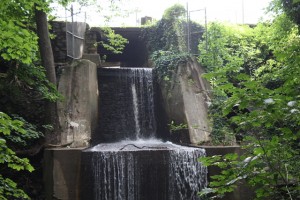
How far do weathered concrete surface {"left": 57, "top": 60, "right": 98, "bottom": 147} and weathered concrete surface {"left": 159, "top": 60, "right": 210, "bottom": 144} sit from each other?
211 cm

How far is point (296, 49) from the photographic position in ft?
9.12

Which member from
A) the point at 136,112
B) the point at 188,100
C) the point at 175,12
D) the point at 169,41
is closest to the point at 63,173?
the point at 188,100

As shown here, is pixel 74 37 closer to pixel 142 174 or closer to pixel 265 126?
pixel 142 174

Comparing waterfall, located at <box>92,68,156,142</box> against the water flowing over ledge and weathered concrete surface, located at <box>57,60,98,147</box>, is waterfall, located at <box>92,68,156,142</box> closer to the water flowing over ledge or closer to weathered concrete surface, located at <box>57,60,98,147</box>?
weathered concrete surface, located at <box>57,60,98,147</box>

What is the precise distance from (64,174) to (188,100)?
400 cm

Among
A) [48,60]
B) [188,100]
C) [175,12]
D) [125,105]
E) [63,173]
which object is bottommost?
[63,173]

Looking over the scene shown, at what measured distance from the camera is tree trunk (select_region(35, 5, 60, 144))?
7626 mm

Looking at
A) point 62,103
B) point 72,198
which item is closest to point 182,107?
point 62,103

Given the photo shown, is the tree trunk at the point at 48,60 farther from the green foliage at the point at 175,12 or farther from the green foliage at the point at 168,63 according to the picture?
the green foliage at the point at 175,12

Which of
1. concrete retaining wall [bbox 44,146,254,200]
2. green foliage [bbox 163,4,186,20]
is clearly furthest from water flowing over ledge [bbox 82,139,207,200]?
green foliage [bbox 163,4,186,20]

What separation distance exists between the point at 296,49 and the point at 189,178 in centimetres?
→ 508

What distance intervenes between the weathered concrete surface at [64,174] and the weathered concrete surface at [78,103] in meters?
0.87

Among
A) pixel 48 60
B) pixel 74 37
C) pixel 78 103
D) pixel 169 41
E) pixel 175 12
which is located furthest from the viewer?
pixel 175 12

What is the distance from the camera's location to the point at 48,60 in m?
A: 7.79
